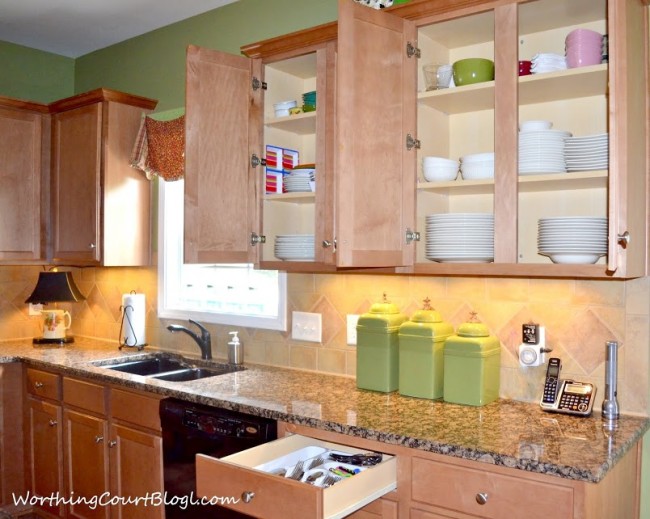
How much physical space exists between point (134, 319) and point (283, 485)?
214 cm

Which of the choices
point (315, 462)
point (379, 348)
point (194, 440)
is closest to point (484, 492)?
point (315, 462)

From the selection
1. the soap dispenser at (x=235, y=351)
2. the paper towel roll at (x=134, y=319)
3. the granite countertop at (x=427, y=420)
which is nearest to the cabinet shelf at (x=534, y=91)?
the granite countertop at (x=427, y=420)

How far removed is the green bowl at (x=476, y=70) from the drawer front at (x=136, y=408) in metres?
1.69

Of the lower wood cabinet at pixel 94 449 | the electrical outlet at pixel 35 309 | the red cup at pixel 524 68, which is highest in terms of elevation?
the red cup at pixel 524 68

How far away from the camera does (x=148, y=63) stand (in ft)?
11.9

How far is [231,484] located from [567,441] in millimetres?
934

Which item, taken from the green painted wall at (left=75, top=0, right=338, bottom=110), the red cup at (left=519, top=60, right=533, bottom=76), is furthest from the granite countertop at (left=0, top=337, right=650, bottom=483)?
the green painted wall at (left=75, top=0, right=338, bottom=110)

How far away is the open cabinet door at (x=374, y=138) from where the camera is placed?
77.2 inches

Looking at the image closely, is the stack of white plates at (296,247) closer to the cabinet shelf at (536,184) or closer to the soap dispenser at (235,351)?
the cabinet shelf at (536,184)

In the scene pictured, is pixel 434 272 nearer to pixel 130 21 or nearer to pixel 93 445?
pixel 93 445

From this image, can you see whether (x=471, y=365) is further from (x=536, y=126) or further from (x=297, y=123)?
(x=297, y=123)

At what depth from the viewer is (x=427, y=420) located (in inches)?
77.4

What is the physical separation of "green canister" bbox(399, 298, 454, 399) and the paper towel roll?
1759 millimetres

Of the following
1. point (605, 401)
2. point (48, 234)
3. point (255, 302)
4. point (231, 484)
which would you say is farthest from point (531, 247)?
point (48, 234)
